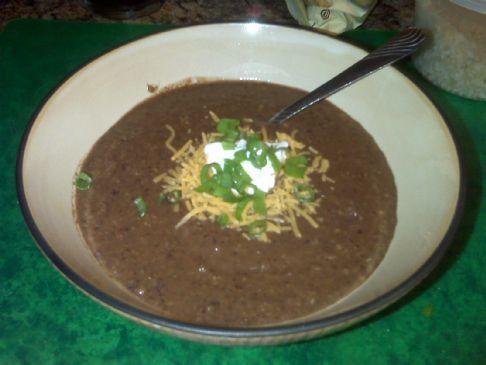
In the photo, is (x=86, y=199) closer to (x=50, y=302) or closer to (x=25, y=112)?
(x=50, y=302)

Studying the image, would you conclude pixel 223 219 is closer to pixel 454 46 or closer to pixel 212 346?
pixel 212 346

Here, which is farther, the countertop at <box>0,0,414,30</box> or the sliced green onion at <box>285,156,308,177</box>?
the countertop at <box>0,0,414,30</box>

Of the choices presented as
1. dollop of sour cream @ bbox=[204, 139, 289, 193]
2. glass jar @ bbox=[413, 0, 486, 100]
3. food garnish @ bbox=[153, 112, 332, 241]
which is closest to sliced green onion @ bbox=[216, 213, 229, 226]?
food garnish @ bbox=[153, 112, 332, 241]

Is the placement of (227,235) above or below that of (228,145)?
below

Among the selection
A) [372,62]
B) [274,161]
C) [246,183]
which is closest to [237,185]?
[246,183]

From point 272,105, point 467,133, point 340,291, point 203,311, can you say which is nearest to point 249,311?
point 203,311

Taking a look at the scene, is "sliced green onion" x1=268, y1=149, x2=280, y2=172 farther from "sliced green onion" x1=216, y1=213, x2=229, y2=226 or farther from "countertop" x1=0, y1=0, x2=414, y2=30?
"countertop" x1=0, y1=0, x2=414, y2=30

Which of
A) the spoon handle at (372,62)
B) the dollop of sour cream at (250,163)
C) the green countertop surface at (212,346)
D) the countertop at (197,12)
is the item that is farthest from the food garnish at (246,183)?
the countertop at (197,12)
